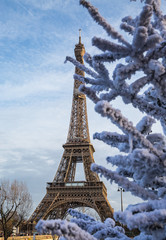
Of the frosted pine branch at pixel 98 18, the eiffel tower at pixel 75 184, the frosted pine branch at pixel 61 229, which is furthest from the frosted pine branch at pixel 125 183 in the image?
the eiffel tower at pixel 75 184

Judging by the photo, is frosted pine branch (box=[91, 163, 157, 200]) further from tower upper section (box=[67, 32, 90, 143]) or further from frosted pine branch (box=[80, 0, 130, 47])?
tower upper section (box=[67, 32, 90, 143])

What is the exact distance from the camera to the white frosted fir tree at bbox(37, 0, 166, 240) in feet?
7.21

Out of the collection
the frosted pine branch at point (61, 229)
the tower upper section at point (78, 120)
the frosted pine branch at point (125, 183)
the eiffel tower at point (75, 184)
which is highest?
the tower upper section at point (78, 120)

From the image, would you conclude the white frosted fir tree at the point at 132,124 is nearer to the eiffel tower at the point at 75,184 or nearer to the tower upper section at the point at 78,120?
the eiffel tower at the point at 75,184

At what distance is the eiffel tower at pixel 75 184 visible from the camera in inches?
1433

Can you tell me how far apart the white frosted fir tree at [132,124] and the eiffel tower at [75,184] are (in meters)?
33.9

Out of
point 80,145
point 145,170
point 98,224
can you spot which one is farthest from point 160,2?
point 80,145

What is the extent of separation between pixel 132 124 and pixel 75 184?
37678 millimetres

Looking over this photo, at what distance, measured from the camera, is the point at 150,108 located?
9.40 ft

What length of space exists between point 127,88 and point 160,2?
128 centimetres

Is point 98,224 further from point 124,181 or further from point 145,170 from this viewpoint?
point 145,170

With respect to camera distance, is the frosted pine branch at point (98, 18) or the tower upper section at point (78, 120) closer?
the frosted pine branch at point (98, 18)

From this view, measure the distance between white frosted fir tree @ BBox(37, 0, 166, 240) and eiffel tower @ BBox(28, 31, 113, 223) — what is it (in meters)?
33.9

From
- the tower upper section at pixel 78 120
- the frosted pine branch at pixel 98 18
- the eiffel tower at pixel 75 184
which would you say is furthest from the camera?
the tower upper section at pixel 78 120
